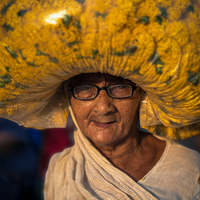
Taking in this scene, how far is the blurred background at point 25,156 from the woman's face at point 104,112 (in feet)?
7.01

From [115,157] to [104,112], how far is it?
0.49 m

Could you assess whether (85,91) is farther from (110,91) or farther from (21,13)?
(21,13)

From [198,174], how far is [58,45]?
4.36 ft


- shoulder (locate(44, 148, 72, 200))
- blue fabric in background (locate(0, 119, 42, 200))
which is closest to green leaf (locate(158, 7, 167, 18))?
shoulder (locate(44, 148, 72, 200))

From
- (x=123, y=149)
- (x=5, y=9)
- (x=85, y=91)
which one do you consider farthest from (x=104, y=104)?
(x=5, y=9)

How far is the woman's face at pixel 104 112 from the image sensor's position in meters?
1.38

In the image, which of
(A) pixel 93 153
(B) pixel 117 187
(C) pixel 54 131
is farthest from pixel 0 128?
(B) pixel 117 187

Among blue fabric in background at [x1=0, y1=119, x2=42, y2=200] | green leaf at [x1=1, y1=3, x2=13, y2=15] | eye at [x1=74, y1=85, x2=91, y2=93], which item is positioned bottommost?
blue fabric in background at [x1=0, y1=119, x2=42, y2=200]

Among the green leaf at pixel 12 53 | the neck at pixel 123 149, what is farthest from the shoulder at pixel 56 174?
the green leaf at pixel 12 53

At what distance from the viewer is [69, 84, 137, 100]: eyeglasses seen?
4.55ft

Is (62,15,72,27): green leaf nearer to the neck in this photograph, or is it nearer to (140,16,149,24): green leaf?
(140,16,149,24): green leaf

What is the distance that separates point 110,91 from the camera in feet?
4.56

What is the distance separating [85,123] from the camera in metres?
1.51

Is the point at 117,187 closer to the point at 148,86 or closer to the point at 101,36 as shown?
the point at 148,86
